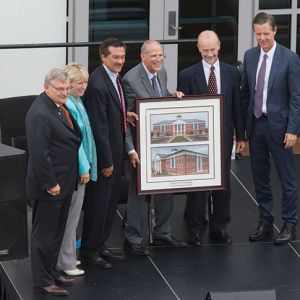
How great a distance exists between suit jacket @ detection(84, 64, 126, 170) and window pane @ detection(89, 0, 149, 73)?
4301 mm

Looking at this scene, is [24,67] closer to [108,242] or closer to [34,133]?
[108,242]

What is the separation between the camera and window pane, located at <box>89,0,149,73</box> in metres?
15.1

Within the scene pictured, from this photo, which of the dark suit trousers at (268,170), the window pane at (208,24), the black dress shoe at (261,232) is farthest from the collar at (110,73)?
the window pane at (208,24)

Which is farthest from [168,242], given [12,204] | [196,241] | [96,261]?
[12,204]

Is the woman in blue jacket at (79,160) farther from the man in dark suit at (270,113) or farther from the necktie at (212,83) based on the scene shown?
the man in dark suit at (270,113)

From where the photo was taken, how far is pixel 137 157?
A: 11.2m

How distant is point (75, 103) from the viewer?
10531mm

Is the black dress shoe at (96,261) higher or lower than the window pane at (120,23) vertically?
lower

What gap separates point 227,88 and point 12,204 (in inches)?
118

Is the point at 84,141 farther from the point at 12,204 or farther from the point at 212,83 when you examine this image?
the point at 12,204

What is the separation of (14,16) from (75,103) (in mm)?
2684

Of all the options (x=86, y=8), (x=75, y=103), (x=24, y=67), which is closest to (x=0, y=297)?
(x=75, y=103)

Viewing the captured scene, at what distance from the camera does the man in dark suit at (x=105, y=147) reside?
1073 centimetres

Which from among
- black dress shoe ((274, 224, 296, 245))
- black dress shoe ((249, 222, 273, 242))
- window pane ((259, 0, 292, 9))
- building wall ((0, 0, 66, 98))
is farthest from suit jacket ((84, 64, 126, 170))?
window pane ((259, 0, 292, 9))
